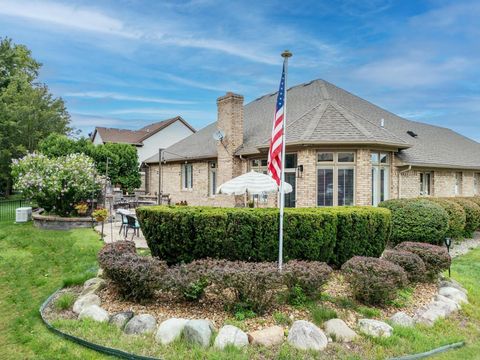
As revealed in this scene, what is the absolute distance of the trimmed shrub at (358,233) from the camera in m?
7.56

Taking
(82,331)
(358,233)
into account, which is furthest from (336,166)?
(82,331)

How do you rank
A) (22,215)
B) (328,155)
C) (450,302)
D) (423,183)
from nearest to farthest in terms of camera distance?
(450,302) < (328,155) < (22,215) < (423,183)

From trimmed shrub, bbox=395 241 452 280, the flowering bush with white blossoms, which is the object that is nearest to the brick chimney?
the flowering bush with white blossoms

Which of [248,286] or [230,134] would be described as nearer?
[248,286]

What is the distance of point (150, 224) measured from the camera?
24.1 feet

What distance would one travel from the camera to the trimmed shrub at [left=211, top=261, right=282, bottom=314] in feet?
17.2

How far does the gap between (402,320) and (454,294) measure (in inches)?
81.6

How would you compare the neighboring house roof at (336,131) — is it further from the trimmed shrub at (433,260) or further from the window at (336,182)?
the trimmed shrub at (433,260)

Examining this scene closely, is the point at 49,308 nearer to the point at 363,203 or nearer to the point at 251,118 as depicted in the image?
the point at 363,203

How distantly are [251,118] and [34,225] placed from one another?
38.9 feet

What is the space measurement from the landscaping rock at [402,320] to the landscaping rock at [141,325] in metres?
3.45

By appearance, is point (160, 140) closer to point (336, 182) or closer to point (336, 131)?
point (336, 131)

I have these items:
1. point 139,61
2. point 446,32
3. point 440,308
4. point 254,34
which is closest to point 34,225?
point 139,61

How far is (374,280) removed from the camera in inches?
223
